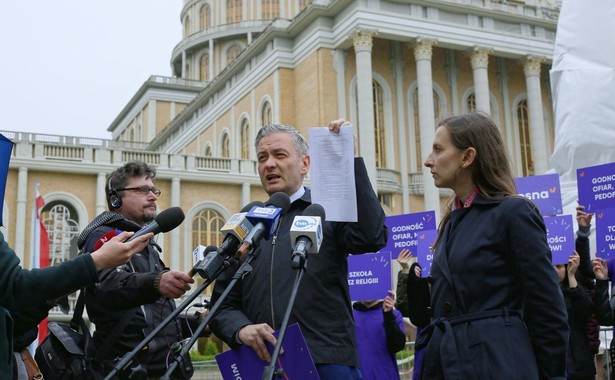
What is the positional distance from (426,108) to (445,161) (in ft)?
95.7

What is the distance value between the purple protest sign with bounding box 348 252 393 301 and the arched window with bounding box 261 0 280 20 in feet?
161

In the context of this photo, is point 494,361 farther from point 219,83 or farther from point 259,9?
point 259,9

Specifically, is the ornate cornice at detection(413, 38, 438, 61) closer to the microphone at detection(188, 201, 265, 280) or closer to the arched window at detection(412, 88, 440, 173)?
the arched window at detection(412, 88, 440, 173)

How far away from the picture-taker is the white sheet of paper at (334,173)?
3682mm

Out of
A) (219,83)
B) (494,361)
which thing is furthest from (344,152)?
(219,83)

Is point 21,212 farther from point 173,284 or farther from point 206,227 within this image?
point 173,284

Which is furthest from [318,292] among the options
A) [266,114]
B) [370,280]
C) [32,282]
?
[266,114]

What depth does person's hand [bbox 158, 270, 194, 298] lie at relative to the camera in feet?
12.4

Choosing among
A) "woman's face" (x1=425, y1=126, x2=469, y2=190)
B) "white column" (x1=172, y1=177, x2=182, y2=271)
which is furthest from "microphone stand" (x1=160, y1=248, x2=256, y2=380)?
"white column" (x1=172, y1=177, x2=182, y2=271)

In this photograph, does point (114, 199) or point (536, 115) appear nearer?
point (114, 199)

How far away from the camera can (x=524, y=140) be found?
37062 millimetres

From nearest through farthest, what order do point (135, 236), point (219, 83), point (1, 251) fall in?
1. point (1, 251)
2. point (135, 236)
3. point (219, 83)

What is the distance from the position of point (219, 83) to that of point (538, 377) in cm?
4092

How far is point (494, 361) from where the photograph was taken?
305cm
